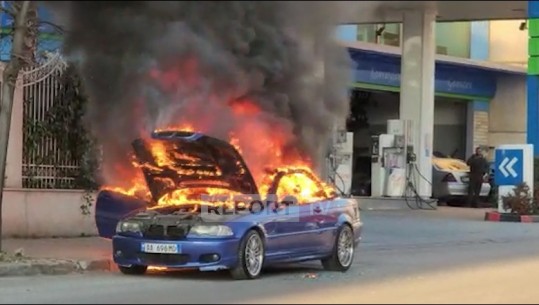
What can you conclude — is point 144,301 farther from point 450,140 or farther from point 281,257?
point 450,140

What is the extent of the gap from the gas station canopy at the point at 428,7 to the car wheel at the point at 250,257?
474 centimetres

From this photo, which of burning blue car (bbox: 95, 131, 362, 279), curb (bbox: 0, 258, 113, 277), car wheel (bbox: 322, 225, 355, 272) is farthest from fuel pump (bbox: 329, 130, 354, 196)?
curb (bbox: 0, 258, 113, 277)

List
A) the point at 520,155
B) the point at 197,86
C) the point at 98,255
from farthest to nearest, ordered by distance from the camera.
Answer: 1. the point at 520,155
2. the point at 98,255
3. the point at 197,86

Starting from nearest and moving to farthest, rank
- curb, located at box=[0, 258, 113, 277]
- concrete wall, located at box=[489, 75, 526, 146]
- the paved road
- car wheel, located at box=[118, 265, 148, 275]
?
the paved road, car wheel, located at box=[118, 265, 148, 275], curb, located at box=[0, 258, 113, 277], concrete wall, located at box=[489, 75, 526, 146]

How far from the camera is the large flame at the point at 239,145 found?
36.5 ft

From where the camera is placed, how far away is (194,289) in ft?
35.2

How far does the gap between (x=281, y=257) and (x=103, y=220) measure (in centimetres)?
281

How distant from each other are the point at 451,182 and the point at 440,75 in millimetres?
5727

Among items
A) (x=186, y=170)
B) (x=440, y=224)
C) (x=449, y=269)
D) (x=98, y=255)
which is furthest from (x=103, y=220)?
(x=440, y=224)

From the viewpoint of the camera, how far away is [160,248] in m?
11.6

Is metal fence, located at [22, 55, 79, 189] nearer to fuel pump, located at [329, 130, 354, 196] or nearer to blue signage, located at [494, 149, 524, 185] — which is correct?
fuel pump, located at [329, 130, 354, 196]

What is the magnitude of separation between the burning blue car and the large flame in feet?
0.16

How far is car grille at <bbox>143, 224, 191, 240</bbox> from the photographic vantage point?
11.5m

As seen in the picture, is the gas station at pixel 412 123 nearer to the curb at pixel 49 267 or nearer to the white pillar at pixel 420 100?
the white pillar at pixel 420 100
